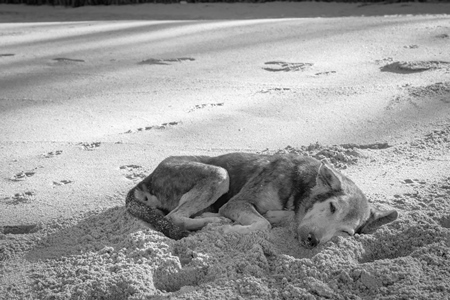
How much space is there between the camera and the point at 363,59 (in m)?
8.57

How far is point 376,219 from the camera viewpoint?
15.3 ft

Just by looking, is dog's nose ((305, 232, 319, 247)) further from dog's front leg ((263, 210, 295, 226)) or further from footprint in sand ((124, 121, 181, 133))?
footprint in sand ((124, 121, 181, 133))

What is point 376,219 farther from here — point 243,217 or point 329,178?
point 243,217

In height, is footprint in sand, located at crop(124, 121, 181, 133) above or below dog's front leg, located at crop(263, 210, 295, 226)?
above

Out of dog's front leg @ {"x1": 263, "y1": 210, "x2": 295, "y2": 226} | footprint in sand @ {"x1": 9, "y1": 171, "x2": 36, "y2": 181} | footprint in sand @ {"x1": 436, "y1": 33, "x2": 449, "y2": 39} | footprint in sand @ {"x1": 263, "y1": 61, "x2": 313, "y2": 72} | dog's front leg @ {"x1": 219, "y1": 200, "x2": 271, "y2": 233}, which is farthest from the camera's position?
footprint in sand @ {"x1": 436, "y1": 33, "x2": 449, "y2": 39}

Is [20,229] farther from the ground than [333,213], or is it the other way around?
[333,213]

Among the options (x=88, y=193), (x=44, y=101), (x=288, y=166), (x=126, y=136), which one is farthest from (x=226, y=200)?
(x=44, y=101)

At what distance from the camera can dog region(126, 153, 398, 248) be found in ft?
15.0


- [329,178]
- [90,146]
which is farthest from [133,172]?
[329,178]

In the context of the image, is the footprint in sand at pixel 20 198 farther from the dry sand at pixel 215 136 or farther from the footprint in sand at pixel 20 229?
the footprint in sand at pixel 20 229

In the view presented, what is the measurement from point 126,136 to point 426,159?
9.28 ft

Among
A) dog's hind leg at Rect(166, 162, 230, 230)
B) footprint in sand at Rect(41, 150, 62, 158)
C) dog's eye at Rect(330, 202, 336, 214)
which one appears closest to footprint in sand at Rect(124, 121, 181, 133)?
footprint in sand at Rect(41, 150, 62, 158)

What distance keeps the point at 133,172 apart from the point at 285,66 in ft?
11.0

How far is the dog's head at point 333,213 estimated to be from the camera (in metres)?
4.47
